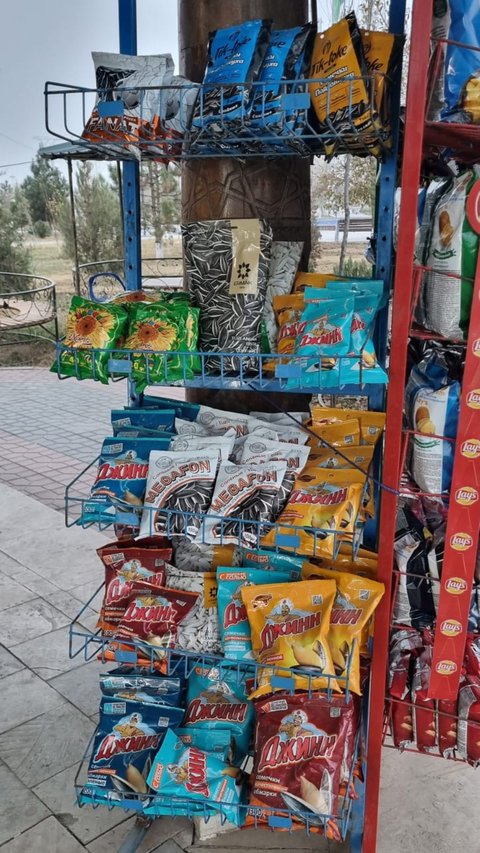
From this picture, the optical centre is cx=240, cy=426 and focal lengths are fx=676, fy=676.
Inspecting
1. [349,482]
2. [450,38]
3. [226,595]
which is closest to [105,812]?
[226,595]

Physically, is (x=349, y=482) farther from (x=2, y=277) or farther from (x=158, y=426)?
(x=2, y=277)

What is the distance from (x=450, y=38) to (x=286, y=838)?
2011 mm

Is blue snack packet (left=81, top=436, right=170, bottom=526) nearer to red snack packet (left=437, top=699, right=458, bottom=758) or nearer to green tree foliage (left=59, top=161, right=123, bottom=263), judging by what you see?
red snack packet (left=437, top=699, right=458, bottom=758)

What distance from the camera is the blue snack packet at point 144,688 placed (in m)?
1.86

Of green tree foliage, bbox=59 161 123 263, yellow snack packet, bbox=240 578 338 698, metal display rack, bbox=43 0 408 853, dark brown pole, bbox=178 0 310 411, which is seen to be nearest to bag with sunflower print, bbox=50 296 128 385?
metal display rack, bbox=43 0 408 853

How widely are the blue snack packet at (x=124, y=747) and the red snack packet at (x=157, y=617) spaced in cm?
24

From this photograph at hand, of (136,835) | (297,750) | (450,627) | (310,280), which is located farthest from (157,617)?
(310,280)

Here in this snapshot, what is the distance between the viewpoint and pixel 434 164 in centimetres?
178

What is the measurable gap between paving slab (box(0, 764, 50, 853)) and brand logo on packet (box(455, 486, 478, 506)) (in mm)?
1470

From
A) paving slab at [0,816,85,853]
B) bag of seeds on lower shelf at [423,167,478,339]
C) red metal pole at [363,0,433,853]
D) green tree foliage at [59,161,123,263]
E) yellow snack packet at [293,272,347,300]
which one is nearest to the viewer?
red metal pole at [363,0,433,853]

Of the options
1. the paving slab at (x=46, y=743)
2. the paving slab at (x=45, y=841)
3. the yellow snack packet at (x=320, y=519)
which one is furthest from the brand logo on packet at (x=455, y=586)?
the paving slab at (x=46, y=743)

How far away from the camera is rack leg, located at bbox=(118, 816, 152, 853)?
1806 mm

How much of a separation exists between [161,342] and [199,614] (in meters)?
0.73

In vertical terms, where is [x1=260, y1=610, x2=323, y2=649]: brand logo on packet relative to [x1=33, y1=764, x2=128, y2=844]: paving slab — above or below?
above
